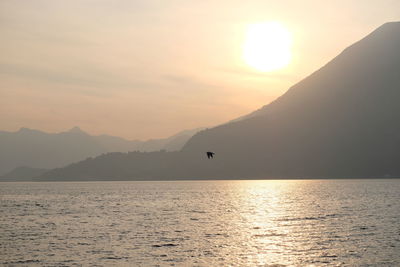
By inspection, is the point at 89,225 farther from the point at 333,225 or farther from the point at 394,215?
the point at 394,215

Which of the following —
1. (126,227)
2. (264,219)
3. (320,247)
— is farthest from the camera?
(264,219)

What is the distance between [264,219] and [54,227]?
155ft

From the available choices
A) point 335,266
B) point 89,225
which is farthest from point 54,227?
point 335,266

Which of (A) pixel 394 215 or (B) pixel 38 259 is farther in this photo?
(A) pixel 394 215

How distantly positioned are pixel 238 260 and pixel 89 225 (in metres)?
50.1

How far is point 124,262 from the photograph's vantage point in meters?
59.9

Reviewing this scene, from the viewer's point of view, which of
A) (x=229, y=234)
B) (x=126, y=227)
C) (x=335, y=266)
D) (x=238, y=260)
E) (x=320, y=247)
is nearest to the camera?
(x=335, y=266)

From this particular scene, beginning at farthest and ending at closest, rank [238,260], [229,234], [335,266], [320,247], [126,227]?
[126,227] < [229,234] < [320,247] < [238,260] < [335,266]

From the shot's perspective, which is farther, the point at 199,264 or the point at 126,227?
the point at 126,227

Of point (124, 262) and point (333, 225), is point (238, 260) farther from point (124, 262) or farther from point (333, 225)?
point (333, 225)

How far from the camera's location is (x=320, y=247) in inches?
2785

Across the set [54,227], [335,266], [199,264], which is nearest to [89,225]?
[54,227]

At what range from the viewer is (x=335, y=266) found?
57.0m

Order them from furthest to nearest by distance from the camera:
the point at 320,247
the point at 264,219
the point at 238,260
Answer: the point at 264,219 < the point at 320,247 < the point at 238,260
